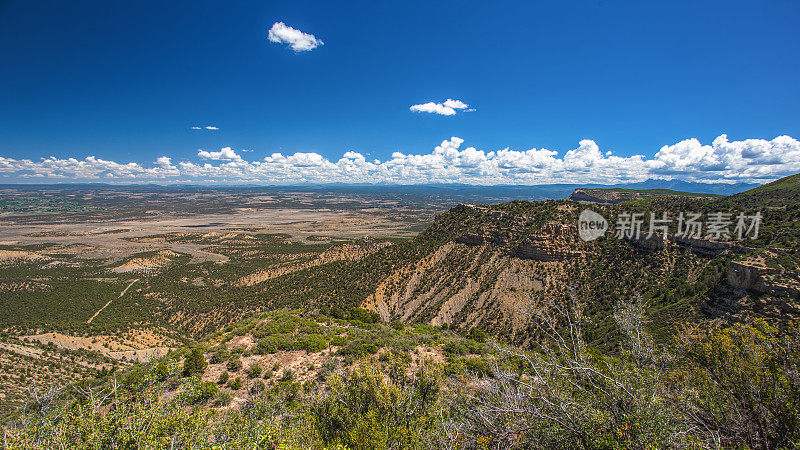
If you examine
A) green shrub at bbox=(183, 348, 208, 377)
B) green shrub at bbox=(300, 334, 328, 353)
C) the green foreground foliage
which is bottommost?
green shrub at bbox=(300, 334, 328, 353)

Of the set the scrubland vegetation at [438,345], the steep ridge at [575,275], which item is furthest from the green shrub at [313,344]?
the steep ridge at [575,275]

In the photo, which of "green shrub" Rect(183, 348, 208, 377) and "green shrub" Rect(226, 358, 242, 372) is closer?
"green shrub" Rect(183, 348, 208, 377)

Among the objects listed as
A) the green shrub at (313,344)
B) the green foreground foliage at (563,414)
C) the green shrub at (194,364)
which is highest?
the green foreground foliage at (563,414)

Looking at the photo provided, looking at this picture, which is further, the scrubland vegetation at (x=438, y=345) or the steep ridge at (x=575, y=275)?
the steep ridge at (x=575, y=275)

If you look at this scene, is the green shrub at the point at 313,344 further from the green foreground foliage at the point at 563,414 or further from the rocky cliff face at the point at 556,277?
the rocky cliff face at the point at 556,277

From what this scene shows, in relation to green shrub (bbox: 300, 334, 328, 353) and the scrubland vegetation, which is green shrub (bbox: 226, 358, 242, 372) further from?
green shrub (bbox: 300, 334, 328, 353)

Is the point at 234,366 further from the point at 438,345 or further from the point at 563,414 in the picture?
the point at 563,414

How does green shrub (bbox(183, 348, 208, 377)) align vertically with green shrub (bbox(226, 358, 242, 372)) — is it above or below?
above

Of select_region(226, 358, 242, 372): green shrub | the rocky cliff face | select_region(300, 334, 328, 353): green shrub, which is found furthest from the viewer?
the rocky cliff face

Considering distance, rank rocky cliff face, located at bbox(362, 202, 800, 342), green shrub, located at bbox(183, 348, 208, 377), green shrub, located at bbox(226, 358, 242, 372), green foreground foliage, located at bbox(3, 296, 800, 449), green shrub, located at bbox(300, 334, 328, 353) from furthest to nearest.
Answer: rocky cliff face, located at bbox(362, 202, 800, 342) < green shrub, located at bbox(300, 334, 328, 353) < green shrub, located at bbox(226, 358, 242, 372) < green shrub, located at bbox(183, 348, 208, 377) < green foreground foliage, located at bbox(3, 296, 800, 449)

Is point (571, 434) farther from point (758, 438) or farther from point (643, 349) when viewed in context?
point (758, 438)

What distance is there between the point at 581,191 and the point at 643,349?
139m

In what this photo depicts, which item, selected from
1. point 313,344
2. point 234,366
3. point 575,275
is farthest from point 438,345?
point 575,275

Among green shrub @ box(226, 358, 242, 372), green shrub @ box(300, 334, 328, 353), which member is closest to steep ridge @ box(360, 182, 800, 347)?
green shrub @ box(300, 334, 328, 353)
